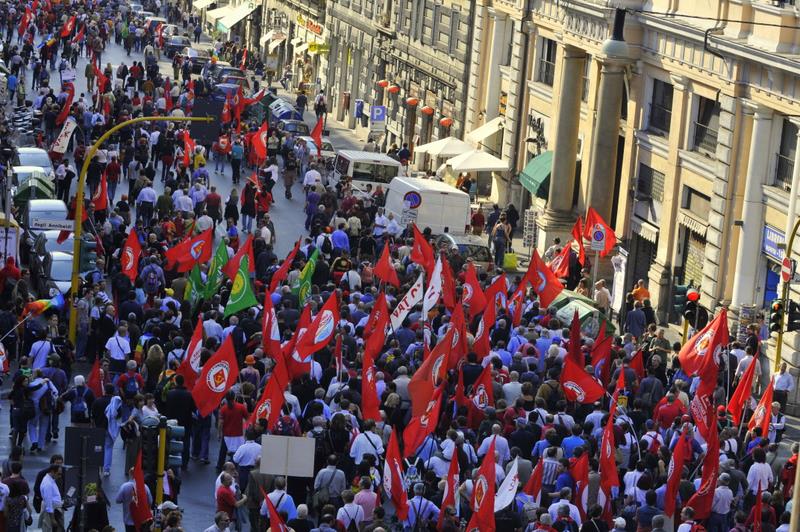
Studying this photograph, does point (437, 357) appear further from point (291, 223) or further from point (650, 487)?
point (291, 223)

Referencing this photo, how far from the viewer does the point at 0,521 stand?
22734mm

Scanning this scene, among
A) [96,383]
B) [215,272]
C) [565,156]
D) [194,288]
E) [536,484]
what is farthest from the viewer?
[565,156]

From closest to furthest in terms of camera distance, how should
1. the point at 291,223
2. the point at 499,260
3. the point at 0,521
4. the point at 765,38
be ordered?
the point at 0,521, the point at 765,38, the point at 499,260, the point at 291,223

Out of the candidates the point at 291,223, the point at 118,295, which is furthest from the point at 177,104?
the point at 118,295

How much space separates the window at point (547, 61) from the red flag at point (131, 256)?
72.5 feet

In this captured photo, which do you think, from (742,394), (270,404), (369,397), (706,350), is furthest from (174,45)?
(270,404)

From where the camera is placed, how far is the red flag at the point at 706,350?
29219 mm

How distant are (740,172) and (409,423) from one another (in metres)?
16.4

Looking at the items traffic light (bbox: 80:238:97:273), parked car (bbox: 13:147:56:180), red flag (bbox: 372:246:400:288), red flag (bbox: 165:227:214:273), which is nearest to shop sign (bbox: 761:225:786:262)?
red flag (bbox: 372:246:400:288)

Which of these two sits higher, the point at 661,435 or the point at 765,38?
the point at 765,38

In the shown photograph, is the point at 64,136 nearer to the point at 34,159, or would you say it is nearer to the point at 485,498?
the point at 34,159

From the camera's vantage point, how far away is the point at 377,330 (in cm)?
2903

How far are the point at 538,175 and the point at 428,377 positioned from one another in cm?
2578

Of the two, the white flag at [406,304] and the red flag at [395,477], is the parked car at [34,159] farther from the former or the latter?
the red flag at [395,477]
